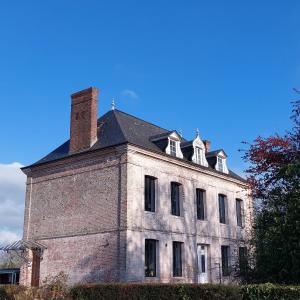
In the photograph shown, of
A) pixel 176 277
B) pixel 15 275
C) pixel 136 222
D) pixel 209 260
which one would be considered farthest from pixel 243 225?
pixel 15 275

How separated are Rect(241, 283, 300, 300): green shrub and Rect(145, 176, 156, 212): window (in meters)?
9.40

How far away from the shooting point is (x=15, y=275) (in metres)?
24.8

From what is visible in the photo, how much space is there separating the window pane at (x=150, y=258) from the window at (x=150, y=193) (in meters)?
1.57

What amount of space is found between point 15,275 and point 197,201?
10.9m

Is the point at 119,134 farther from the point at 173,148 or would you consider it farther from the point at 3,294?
the point at 3,294

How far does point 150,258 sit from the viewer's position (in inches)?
801

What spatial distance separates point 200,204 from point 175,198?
91.4 inches

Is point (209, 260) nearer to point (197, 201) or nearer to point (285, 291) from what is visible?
point (197, 201)

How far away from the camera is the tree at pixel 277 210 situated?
12797mm

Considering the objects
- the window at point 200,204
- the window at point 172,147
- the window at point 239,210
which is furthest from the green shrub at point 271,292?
the window at point 239,210

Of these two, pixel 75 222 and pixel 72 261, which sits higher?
pixel 75 222

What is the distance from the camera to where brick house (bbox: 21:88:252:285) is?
1961 centimetres

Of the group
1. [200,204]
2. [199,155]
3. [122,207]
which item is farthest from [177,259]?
[199,155]

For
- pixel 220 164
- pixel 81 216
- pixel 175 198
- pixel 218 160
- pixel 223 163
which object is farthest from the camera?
pixel 223 163
